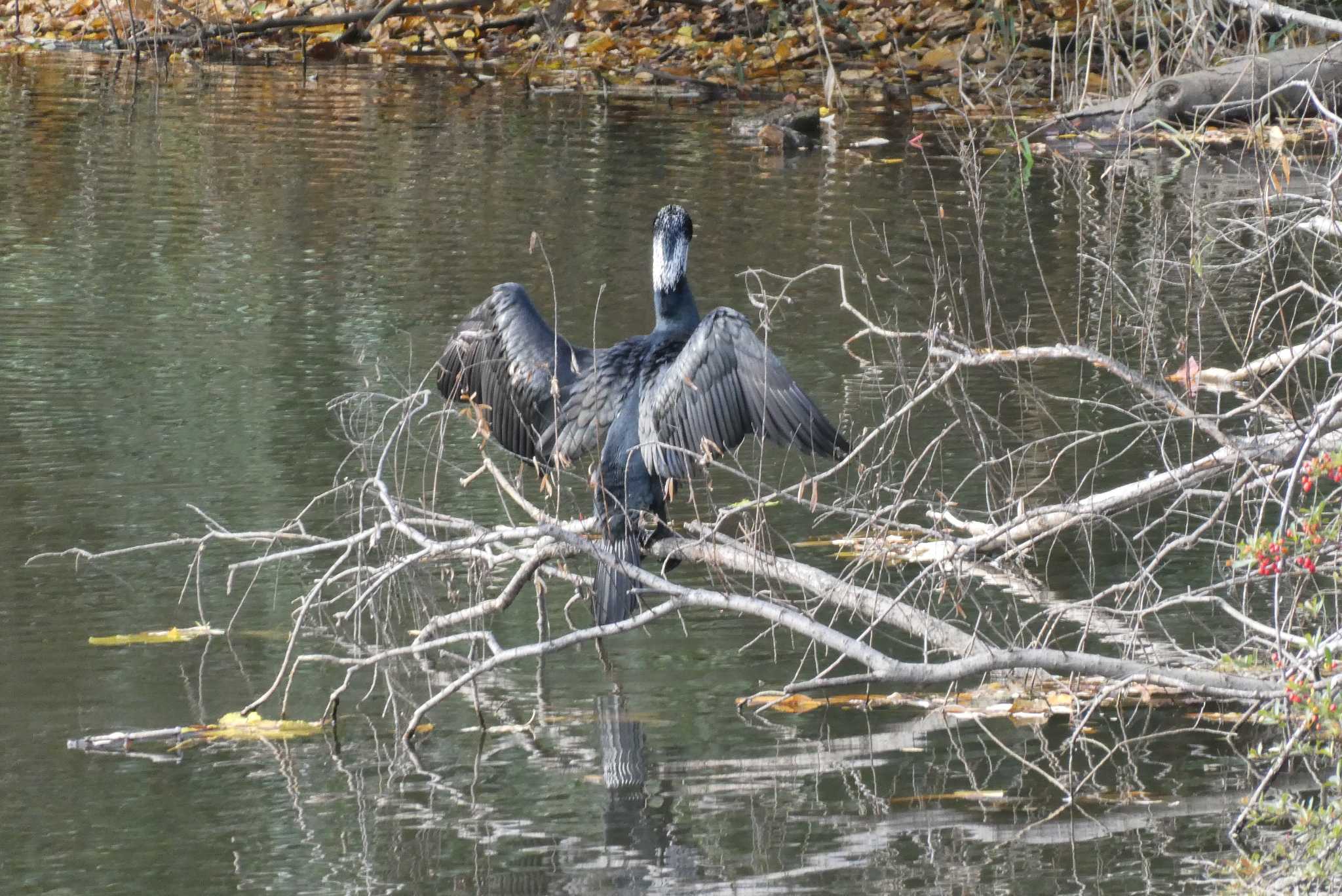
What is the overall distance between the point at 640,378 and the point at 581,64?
1742 cm

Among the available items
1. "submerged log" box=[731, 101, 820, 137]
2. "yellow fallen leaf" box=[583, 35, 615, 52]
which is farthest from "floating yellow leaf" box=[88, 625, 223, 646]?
"yellow fallen leaf" box=[583, 35, 615, 52]

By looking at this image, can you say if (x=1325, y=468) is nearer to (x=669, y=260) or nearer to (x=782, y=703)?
(x=782, y=703)

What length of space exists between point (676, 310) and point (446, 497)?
1.88m

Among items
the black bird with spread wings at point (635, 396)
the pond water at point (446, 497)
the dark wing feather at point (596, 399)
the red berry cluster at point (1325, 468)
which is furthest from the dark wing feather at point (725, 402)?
the red berry cluster at point (1325, 468)

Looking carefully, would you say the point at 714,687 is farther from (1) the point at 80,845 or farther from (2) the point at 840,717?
(1) the point at 80,845

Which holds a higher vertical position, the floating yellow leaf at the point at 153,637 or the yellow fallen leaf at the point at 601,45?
the yellow fallen leaf at the point at 601,45

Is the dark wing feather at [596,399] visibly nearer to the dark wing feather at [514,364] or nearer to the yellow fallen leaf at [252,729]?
the dark wing feather at [514,364]

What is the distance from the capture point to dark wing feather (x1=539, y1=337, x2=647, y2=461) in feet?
19.2

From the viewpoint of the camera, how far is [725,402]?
5.57 metres

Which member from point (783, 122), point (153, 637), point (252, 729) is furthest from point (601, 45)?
point (252, 729)

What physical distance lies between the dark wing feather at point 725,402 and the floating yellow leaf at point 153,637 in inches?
63.7

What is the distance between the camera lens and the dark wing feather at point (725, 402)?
553 centimetres

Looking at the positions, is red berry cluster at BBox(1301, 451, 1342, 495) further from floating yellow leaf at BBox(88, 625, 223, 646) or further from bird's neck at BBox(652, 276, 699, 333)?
floating yellow leaf at BBox(88, 625, 223, 646)

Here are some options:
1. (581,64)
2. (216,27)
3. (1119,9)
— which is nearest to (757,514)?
(1119,9)
